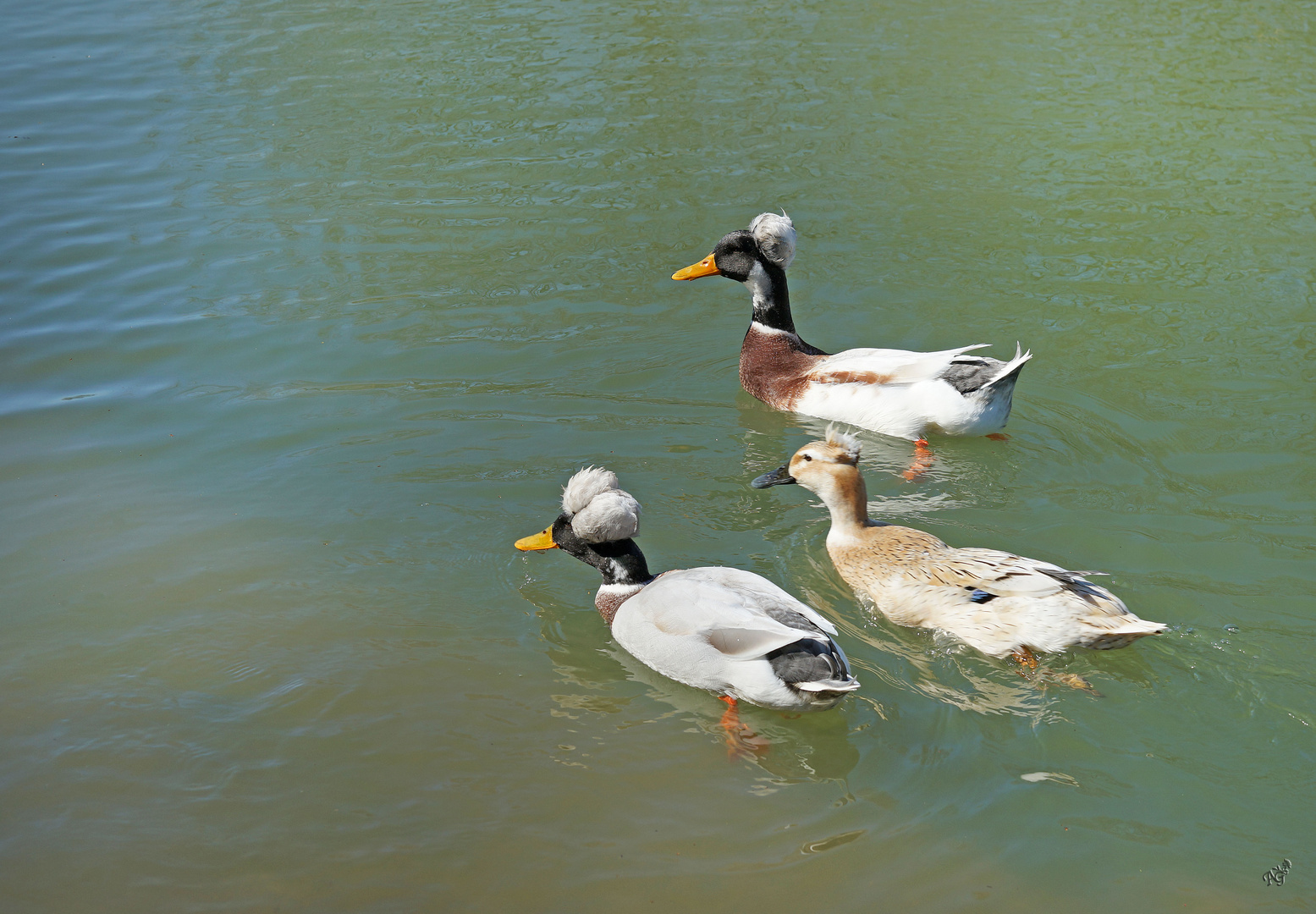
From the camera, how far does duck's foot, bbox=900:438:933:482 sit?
7246mm

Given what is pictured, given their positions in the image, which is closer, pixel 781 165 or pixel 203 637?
pixel 203 637

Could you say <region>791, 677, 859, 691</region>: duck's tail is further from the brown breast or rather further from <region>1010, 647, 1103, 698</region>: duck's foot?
the brown breast

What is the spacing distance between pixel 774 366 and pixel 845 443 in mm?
2110

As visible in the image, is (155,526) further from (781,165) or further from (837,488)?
A: (781,165)

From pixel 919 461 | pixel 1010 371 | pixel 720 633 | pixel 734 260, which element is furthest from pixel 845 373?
pixel 720 633

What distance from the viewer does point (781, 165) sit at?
11.4 metres

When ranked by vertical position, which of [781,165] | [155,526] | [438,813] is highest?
[781,165]

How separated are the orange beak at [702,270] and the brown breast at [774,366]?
57cm

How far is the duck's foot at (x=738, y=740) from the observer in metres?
4.83

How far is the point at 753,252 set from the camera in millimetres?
8633

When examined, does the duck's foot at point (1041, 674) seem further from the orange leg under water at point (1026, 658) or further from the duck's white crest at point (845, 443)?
the duck's white crest at point (845, 443)

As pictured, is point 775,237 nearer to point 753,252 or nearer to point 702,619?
point 753,252

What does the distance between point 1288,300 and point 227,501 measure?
7.91 metres

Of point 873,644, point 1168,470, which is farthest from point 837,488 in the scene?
point 1168,470
